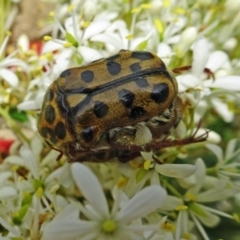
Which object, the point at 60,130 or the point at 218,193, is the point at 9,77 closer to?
the point at 60,130

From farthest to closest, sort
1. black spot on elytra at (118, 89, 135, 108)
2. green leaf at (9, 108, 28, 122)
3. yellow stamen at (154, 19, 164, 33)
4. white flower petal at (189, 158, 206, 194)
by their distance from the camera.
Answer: green leaf at (9, 108, 28, 122)
yellow stamen at (154, 19, 164, 33)
white flower petal at (189, 158, 206, 194)
black spot on elytra at (118, 89, 135, 108)

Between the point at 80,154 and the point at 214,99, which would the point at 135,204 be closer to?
the point at 80,154

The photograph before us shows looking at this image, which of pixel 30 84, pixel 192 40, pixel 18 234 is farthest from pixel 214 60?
pixel 18 234

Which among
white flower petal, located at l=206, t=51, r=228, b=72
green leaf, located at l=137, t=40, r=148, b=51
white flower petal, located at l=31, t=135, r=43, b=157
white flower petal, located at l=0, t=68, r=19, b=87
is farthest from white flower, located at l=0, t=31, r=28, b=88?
white flower petal, located at l=206, t=51, r=228, b=72

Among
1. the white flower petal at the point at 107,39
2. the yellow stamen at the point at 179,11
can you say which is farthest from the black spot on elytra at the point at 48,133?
the yellow stamen at the point at 179,11

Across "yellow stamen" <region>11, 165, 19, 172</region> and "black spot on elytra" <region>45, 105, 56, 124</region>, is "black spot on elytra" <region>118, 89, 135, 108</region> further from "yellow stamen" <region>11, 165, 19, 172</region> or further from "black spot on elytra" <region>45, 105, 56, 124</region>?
"yellow stamen" <region>11, 165, 19, 172</region>

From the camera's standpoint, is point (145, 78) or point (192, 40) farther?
point (192, 40)
